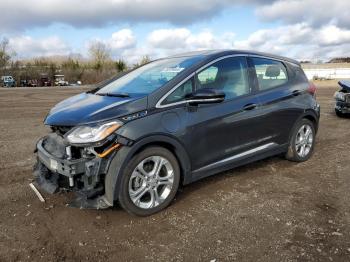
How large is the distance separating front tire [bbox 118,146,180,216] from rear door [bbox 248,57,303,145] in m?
1.69

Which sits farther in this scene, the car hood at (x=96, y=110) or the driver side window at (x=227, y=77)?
the driver side window at (x=227, y=77)

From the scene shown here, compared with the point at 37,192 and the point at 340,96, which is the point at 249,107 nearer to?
the point at 37,192

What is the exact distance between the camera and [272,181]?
17.0ft


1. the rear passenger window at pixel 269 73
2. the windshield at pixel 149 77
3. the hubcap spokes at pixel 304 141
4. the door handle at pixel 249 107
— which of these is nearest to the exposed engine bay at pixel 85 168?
the windshield at pixel 149 77

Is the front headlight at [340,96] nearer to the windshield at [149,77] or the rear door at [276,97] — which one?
the rear door at [276,97]

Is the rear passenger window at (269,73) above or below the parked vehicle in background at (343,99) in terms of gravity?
above

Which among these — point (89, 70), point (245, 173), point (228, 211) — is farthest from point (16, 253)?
point (89, 70)

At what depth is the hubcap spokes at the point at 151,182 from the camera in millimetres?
3939

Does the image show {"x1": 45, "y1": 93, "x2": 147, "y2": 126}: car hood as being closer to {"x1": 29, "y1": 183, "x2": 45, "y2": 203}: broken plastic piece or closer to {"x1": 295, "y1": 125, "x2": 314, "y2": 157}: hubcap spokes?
{"x1": 29, "y1": 183, "x2": 45, "y2": 203}: broken plastic piece

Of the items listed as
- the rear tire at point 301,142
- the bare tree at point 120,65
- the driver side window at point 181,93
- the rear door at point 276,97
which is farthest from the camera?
the bare tree at point 120,65

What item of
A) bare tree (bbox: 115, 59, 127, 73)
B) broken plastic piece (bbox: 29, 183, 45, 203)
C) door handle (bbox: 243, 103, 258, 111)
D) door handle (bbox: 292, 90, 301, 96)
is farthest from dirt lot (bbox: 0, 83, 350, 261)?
bare tree (bbox: 115, 59, 127, 73)

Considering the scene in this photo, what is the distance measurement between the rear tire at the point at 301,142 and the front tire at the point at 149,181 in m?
2.42

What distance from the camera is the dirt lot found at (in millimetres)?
3338

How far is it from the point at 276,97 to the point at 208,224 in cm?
233
